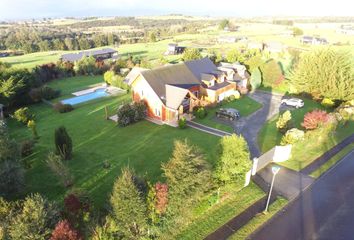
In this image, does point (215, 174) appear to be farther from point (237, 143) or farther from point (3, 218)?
point (3, 218)

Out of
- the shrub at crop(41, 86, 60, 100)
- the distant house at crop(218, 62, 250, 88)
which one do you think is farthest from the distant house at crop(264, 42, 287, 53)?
the shrub at crop(41, 86, 60, 100)

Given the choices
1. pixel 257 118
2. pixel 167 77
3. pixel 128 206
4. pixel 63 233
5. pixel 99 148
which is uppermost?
pixel 167 77

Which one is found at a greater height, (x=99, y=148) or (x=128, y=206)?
(x=128, y=206)

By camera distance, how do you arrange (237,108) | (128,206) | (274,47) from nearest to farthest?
1. (128,206)
2. (237,108)
3. (274,47)

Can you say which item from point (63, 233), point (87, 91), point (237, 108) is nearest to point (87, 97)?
point (87, 91)

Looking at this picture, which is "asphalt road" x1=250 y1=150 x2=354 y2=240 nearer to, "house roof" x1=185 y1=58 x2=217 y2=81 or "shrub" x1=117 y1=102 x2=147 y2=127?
"shrub" x1=117 y1=102 x2=147 y2=127

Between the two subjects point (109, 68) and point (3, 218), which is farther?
point (109, 68)

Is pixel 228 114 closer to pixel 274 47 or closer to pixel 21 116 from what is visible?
pixel 21 116

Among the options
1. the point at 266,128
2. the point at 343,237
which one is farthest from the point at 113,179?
the point at 266,128
